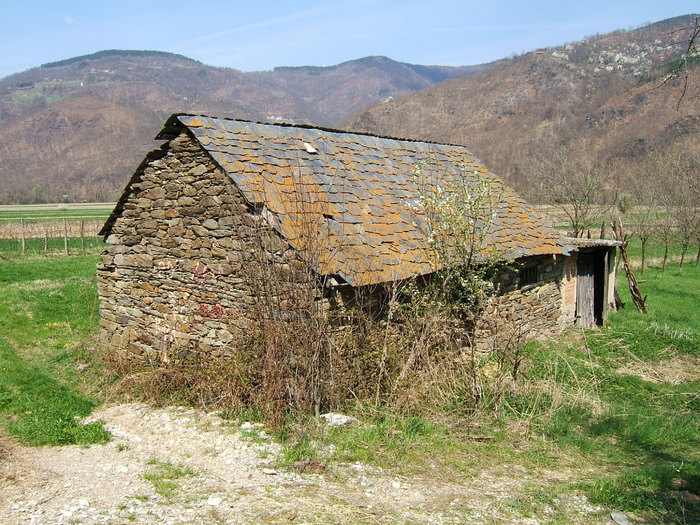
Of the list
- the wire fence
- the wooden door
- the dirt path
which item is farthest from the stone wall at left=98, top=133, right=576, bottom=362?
the wire fence

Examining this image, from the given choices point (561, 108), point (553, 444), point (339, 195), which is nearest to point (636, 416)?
point (553, 444)

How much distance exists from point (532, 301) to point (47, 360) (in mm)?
9620

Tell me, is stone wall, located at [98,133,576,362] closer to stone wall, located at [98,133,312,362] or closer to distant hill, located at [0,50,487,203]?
stone wall, located at [98,133,312,362]

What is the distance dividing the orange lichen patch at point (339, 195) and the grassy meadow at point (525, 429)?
2.03 meters

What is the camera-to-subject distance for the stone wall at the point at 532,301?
10445mm

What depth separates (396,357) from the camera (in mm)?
7125

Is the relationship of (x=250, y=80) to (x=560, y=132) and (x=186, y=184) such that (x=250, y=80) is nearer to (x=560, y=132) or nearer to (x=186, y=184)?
(x=560, y=132)

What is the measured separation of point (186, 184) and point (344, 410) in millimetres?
4209

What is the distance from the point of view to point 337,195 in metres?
8.81

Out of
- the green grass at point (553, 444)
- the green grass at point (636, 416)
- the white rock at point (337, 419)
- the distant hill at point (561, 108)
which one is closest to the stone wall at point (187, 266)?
the white rock at point (337, 419)

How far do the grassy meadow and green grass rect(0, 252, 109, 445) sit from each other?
2 cm

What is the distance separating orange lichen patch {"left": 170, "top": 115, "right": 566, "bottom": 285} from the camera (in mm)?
7398

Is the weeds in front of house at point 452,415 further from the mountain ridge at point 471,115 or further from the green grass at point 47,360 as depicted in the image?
the mountain ridge at point 471,115

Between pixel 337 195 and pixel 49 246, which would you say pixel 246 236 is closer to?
pixel 337 195
